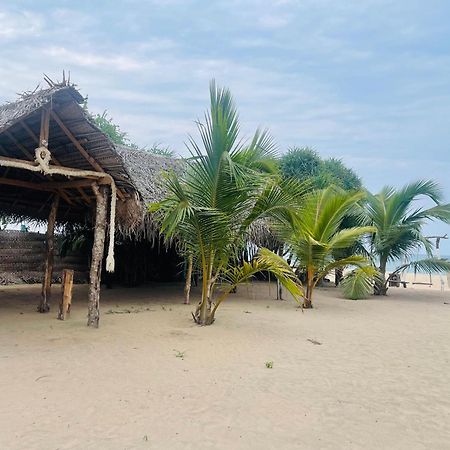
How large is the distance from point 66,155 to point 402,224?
9749 mm

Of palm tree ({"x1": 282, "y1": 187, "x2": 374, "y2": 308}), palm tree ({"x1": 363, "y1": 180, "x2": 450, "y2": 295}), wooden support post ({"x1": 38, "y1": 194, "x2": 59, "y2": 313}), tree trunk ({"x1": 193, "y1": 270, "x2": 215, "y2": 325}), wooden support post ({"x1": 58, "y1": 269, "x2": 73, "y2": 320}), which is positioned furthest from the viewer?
palm tree ({"x1": 363, "y1": 180, "x2": 450, "y2": 295})

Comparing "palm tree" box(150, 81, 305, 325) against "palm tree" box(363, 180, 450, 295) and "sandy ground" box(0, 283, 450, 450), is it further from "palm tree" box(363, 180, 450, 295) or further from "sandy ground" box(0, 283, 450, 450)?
"palm tree" box(363, 180, 450, 295)

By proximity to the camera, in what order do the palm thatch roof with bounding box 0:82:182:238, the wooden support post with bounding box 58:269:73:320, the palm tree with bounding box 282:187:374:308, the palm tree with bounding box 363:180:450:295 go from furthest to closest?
1. the palm tree with bounding box 363:180:450:295
2. the palm tree with bounding box 282:187:374:308
3. the wooden support post with bounding box 58:269:73:320
4. the palm thatch roof with bounding box 0:82:182:238

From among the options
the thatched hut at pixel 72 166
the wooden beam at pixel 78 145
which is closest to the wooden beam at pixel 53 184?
the thatched hut at pixel 72 166

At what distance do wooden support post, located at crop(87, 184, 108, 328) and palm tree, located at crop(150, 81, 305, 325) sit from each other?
0.97 metres

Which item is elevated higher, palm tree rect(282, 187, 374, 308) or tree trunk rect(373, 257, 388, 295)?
palm tree rect(282, 187, 374, 308)

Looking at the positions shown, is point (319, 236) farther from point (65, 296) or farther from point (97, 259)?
point (65, 296)

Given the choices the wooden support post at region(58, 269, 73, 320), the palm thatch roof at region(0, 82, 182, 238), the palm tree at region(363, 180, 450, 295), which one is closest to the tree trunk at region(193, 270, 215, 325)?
the palm thatch roof at region(0, 82, 182, 238)

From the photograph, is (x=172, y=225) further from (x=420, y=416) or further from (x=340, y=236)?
(x=340, y=236)

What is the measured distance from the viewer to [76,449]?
2.61m

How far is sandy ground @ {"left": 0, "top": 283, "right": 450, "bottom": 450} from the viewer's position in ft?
9.53

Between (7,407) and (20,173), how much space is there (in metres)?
5.70

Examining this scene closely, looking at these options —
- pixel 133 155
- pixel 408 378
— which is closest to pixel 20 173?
pixel 133 155

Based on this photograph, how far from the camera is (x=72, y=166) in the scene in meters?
6.94
